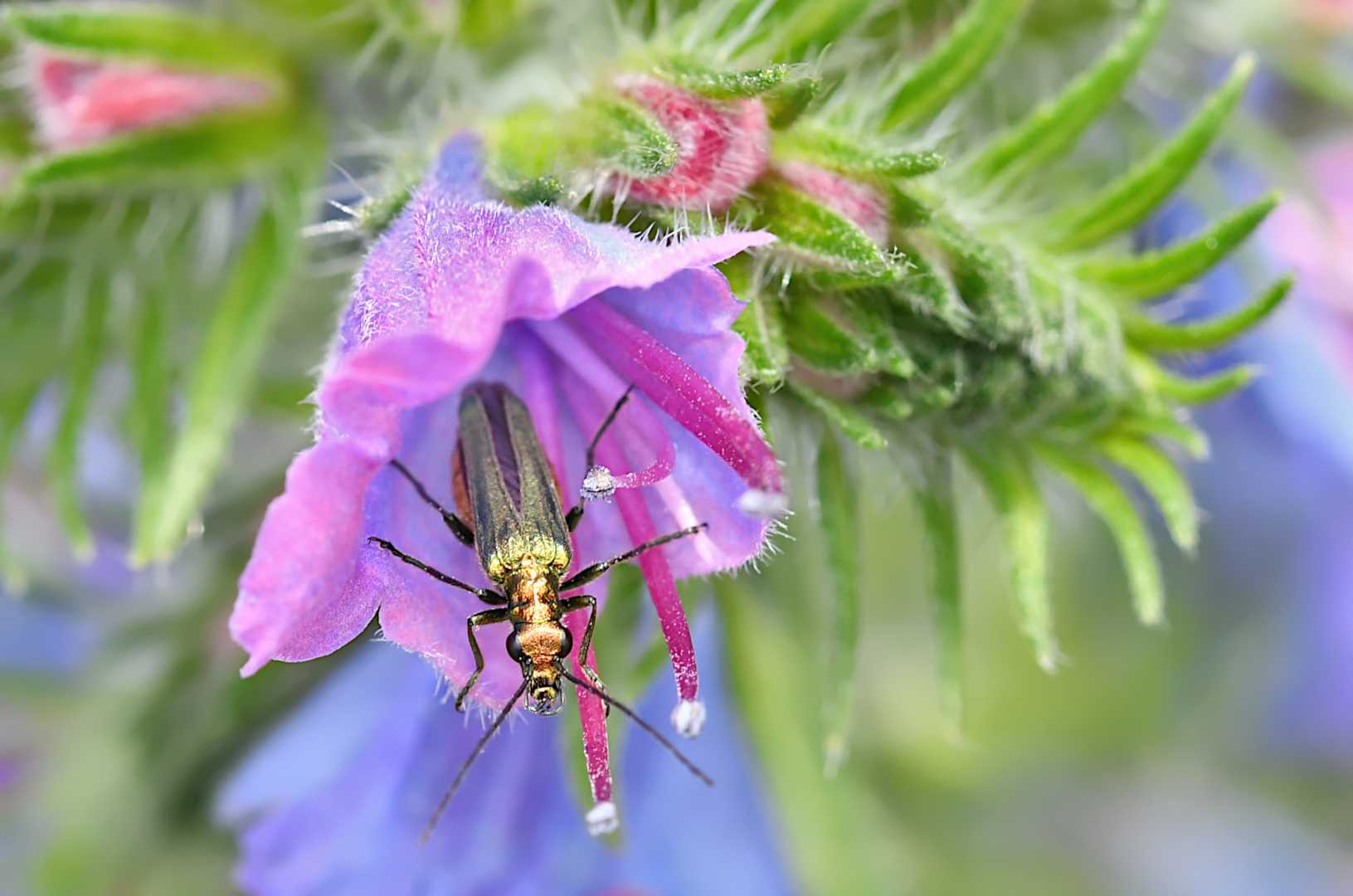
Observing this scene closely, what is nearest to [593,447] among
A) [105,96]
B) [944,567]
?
[944,567]

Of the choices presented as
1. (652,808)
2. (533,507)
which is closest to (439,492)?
(533,507)

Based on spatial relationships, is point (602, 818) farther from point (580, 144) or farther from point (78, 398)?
point (78, 398)

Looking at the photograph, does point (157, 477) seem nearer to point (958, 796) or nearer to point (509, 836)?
point (509, 836)

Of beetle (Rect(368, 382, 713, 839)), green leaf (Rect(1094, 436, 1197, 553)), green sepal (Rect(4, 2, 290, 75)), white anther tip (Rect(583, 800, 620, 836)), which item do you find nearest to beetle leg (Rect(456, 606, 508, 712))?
beetle (Rect(368, 382, 713, 839))

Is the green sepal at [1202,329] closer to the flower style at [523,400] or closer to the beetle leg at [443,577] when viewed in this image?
the flower style at [523,400]

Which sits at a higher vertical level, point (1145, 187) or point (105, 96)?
point (1145, 187)

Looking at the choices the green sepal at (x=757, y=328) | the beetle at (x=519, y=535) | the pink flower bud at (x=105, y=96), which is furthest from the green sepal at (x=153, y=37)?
the green sepal at (x=757, y=328)
